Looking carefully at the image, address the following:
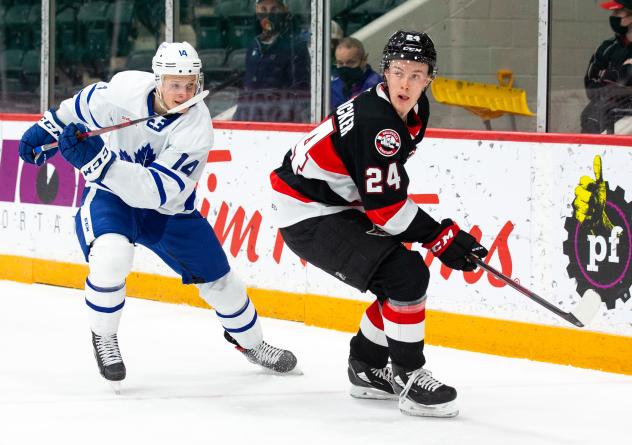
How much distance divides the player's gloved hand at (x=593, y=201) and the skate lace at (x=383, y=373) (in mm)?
934

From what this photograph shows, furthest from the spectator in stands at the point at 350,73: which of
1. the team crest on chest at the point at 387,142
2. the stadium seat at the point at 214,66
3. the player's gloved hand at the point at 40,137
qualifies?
the team crest on chest at the point at 387,142

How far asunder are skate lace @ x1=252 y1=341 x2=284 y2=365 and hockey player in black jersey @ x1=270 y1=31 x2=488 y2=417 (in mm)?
578

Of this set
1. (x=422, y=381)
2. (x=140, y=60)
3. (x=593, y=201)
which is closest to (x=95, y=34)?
(x=140, y=60)

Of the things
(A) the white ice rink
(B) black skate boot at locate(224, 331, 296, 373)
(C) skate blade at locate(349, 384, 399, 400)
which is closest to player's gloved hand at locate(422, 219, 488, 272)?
(A) the white ice rink

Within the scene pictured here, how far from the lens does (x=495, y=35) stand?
15.5 feet

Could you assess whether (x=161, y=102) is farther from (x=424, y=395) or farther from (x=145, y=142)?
(x=424, y=395)

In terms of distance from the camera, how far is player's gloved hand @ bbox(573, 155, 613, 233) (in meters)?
4.18

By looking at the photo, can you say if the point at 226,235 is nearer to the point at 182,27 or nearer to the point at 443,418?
the point at 182,27

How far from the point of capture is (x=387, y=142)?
332 centimetres

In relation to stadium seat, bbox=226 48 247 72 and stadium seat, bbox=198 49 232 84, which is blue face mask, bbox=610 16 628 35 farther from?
stadium seat, bbox=198 49 232 84

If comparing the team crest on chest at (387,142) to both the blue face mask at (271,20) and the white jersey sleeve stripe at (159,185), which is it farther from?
the blue face mask at (271,20)

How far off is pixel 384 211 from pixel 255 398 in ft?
2.60

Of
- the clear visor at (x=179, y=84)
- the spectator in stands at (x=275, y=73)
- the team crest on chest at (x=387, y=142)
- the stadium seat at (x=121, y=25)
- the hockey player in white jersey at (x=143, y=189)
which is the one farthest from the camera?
the stadium seat at (x=121, y=25)

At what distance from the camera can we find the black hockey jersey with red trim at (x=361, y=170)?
10.9 feet
